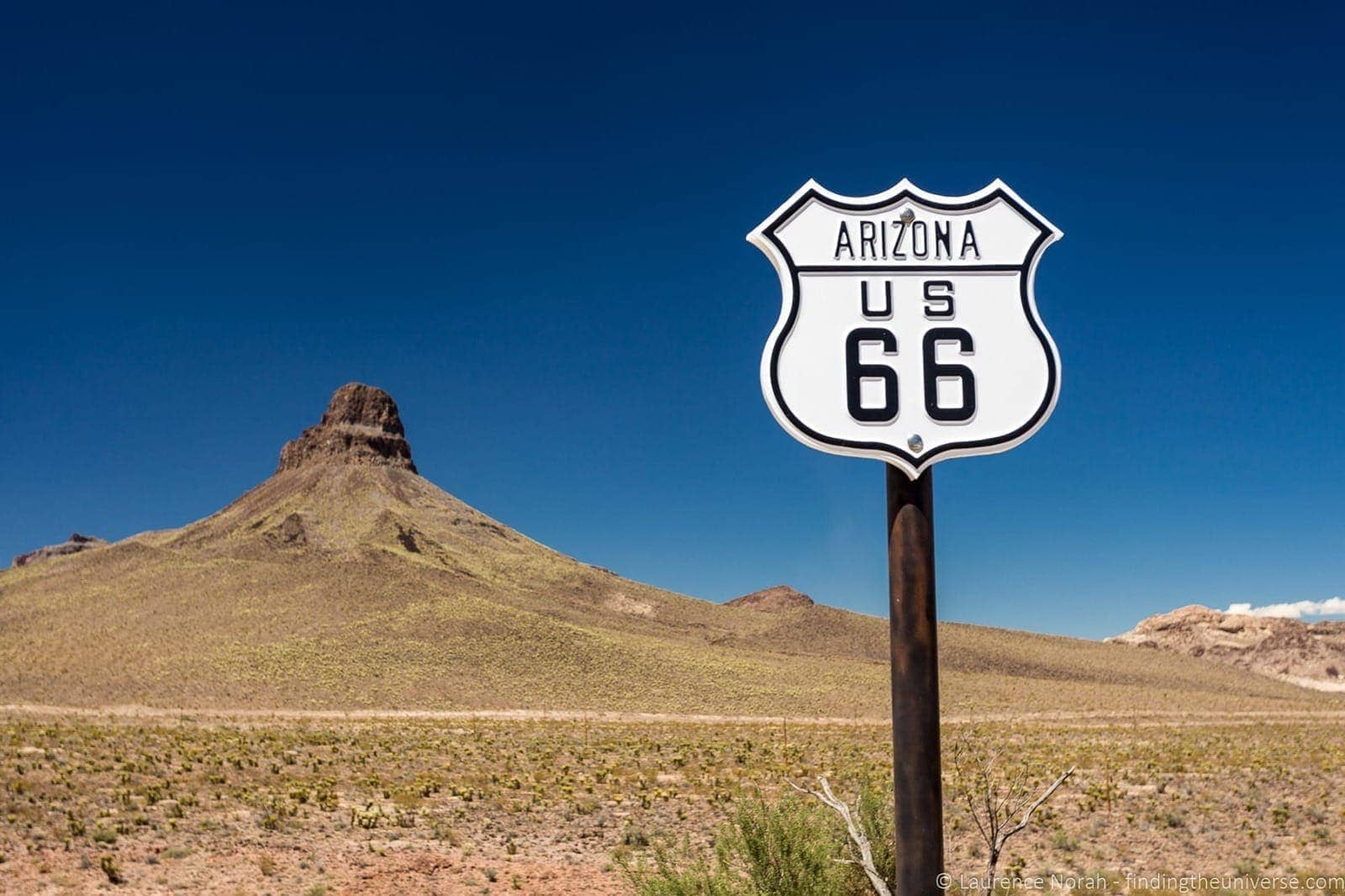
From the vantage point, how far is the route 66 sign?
3.03 metres

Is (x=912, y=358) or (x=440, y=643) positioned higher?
(x=440, y=643)

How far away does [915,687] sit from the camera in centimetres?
297

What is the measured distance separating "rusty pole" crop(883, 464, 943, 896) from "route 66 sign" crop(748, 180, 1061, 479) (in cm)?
17

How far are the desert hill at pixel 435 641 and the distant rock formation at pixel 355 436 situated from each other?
1466 centimetres

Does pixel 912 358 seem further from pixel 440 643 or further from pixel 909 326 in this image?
pixel 440 643

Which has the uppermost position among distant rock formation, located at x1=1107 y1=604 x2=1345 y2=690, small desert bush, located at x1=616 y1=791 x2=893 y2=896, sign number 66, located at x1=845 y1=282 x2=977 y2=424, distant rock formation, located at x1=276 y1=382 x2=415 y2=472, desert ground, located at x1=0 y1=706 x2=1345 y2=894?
distant rock formation, located at x1=276 y1=382 x2=415 y2=472

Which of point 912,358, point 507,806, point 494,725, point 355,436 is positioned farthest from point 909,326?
point 355,436

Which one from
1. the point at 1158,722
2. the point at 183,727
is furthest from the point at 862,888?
the point at 1158,722

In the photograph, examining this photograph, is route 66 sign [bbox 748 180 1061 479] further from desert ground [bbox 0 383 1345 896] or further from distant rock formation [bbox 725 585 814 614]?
distant rock formation [bbox 725 585 814 614]

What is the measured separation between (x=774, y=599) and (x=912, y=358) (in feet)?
594

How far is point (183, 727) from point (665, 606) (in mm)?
93260

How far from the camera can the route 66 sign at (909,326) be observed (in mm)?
3029

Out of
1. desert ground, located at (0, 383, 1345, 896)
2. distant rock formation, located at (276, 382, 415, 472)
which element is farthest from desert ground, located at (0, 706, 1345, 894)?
distant rock formation, located at (276, 382, 415, 472)

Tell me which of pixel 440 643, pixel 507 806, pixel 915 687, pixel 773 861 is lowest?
pixel 507 806
